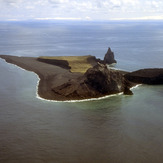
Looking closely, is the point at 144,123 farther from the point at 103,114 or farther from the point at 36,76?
the point at 36,76

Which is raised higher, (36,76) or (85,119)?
(36,76)

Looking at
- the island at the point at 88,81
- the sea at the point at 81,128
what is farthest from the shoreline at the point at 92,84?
the sea at the point at 81,128

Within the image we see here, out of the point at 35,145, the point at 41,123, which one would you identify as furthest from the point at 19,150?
the point at 41,123

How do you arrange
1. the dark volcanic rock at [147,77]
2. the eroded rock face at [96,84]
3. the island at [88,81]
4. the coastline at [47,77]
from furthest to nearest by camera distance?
the dark volcanic rock at [147,77] → the eroded rock face at [96,84] → the island at [88,81] → the coastline at [47,77]

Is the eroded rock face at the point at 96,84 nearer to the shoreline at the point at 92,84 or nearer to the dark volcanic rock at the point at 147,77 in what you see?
the shoreline at the point at 92,84

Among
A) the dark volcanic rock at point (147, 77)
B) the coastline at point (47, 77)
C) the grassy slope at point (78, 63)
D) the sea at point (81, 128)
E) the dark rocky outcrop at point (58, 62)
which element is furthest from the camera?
the dark rocky outcrop at point (58, 62)

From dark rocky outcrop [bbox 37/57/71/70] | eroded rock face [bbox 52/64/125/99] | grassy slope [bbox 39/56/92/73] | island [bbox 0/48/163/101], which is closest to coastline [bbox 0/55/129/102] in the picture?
island [bbox 0/48/163/101]
